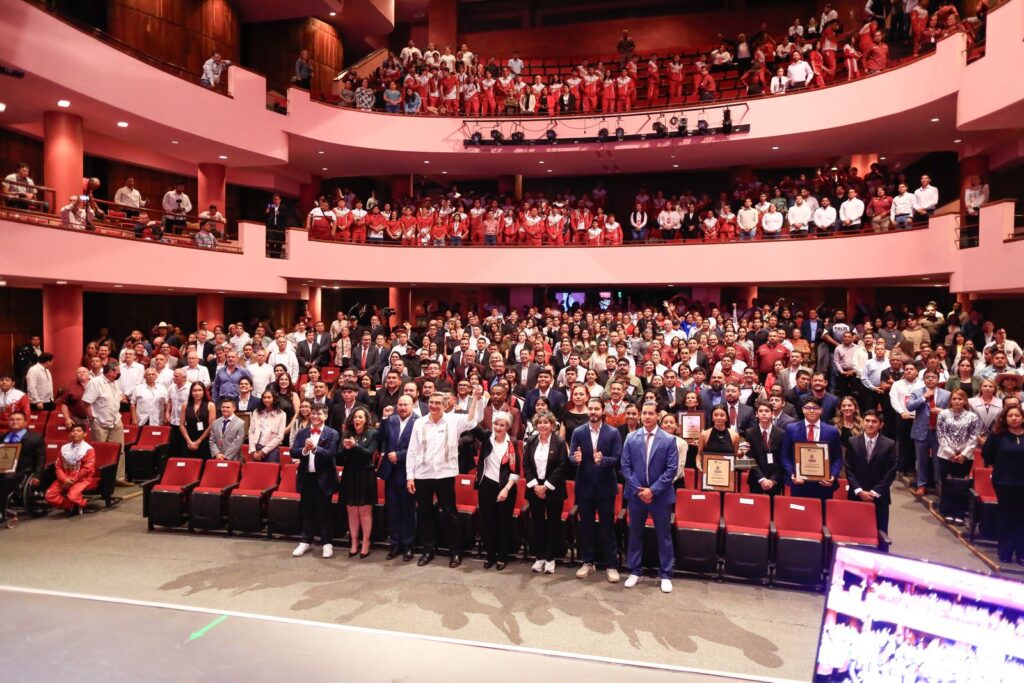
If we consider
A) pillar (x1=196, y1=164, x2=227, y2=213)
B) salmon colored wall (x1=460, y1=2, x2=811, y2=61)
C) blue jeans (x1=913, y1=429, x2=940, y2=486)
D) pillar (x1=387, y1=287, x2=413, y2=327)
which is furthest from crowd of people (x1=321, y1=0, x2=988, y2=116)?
blue jeans (x1=913, y1=429, x2=940, y2=486)

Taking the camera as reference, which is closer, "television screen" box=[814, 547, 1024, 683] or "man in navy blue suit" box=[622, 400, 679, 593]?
"television screen" box=[814, 547, 1024, 683]

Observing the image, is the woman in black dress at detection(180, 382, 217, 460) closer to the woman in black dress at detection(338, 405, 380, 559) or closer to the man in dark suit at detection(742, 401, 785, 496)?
the woman in black dress at detection(338, 405, 380, 559)

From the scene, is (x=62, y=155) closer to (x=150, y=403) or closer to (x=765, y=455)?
(x=150, y=403)

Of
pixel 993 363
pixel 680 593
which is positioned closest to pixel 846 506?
pixel 680 593

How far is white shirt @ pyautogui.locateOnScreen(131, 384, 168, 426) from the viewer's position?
952cm

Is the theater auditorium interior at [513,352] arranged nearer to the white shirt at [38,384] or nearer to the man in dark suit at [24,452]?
the man in dark suit at [24,452]

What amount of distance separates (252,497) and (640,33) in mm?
21582

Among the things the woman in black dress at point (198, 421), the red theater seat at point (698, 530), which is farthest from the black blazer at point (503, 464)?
the woman in black dress at point (198, 421)

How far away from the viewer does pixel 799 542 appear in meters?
5.68

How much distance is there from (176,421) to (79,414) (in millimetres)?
Answer: 1384

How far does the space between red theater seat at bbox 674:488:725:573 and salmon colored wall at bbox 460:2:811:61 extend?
65.8 ft

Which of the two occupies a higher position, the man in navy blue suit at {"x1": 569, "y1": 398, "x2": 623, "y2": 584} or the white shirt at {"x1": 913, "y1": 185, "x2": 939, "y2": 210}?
the white shirt at {"x1": 913, "y1": 185, "x2": 939, "y2": 210}

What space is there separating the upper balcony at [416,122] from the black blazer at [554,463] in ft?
34.3

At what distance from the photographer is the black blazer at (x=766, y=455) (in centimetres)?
652
